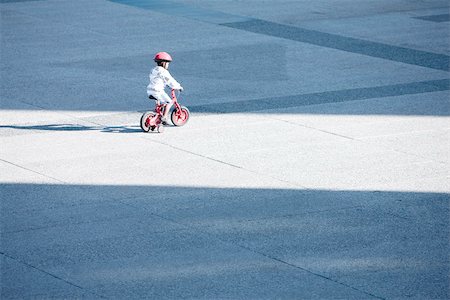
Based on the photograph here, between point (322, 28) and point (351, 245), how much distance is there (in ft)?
53.1

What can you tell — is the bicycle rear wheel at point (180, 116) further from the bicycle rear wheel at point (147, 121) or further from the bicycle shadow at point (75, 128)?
the bicycle shadow at point (75, 128)

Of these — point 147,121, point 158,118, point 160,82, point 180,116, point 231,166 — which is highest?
point 160,82

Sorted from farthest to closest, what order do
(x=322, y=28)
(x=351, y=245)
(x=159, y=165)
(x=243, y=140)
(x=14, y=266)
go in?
(x=322, y=28) → (x=243, y=140) → (x=159, y=165) → (x=351, y=245) → (x=14, y=266)

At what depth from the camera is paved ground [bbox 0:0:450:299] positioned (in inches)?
396

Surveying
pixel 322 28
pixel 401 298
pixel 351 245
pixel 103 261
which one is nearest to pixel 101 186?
pixel 103 261

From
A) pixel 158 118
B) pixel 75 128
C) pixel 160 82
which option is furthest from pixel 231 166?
pixel 75 128

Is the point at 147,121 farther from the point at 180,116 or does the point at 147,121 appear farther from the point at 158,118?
the point at 180,116

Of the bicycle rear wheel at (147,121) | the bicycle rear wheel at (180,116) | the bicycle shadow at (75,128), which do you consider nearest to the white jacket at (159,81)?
the bicycle rear wheel at (147,121)

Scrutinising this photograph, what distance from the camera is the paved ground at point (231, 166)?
10.1m

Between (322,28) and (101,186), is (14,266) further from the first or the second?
(322,28)

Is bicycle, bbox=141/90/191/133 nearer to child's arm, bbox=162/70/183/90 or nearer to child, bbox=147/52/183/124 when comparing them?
child, bbox=147/52/183/124

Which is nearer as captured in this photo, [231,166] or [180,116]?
[231,166]

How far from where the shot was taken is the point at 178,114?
16.3 m

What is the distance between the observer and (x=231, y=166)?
1405 cm
